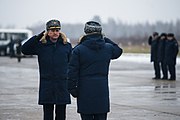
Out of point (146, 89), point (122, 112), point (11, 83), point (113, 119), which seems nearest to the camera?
point (113, 119)

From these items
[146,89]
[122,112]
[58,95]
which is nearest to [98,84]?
[58,95]

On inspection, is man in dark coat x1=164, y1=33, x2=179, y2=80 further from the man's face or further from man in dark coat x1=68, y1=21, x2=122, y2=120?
man in dark coat x1=68, y1=21, x2=122, y2=120

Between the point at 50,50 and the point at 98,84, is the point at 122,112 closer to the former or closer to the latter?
the point at 50,50

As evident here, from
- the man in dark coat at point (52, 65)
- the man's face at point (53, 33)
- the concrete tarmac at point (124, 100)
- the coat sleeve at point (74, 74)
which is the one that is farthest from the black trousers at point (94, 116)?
the concrete tarmac at point (124, 100)

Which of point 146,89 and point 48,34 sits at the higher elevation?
point 48,34

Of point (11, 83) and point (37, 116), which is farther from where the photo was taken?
point (11, 83)

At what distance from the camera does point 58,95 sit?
336 inches

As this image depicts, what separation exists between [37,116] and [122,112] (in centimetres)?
174

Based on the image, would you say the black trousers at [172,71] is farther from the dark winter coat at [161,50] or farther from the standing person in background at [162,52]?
the dark winter coat at [161,50]

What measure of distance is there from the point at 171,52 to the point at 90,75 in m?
13.7

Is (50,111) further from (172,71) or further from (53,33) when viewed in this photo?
(172,71)

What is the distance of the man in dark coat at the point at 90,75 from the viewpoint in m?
7.49

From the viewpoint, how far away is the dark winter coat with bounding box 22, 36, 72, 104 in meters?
8.53

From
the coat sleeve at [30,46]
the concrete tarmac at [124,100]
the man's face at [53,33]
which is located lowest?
the concrete tarmac at [124,100]
